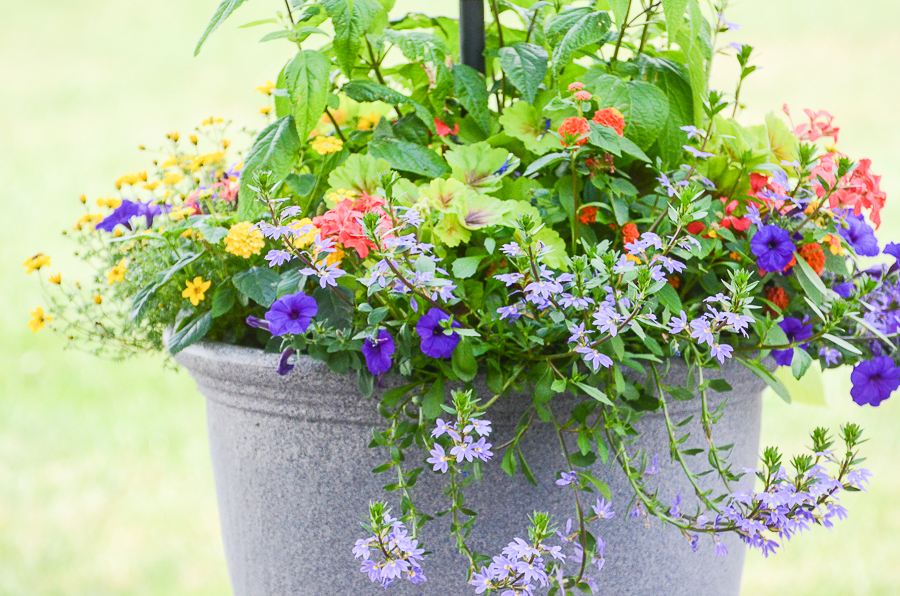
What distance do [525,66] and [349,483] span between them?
60 cm

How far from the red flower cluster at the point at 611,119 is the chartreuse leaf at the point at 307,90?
339 millimetres

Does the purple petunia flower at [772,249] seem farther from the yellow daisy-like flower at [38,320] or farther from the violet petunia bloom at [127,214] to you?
the yellow daisy-like flower at [38,320]

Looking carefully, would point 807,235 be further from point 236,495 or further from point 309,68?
point 236,495

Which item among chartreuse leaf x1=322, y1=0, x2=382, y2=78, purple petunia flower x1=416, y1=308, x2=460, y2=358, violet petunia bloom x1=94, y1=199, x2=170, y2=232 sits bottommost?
violet petunia bloom x1=94, y1=199, x2=170, y2=232

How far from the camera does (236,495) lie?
117 centimetres

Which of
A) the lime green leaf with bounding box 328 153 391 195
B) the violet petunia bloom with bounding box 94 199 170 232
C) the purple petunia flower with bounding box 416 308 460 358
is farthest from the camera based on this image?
the violet petunia bloom with bounding box 94 199 170 232

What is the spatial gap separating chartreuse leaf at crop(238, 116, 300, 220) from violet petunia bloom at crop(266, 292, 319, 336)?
19 centimetres

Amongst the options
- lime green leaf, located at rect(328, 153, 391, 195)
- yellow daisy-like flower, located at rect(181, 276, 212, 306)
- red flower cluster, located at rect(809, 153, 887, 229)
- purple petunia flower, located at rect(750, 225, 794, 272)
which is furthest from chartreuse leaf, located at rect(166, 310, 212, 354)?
red flower cluster, located at rect(809, 153, 887, 229)

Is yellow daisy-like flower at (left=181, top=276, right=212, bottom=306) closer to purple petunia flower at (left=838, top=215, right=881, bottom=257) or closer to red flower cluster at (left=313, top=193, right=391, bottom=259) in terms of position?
red flower cluster at (left=313, top=193, right=391, bottom=259)

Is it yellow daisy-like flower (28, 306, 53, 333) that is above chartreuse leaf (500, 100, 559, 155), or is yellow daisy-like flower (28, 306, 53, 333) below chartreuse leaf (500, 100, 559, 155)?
below

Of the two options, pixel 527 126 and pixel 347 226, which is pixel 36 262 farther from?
pixel 527 126

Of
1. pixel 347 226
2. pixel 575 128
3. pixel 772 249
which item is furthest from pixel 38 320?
pixel 772 249

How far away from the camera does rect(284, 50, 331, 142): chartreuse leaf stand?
3.38ft

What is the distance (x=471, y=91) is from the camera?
1.16 metres
